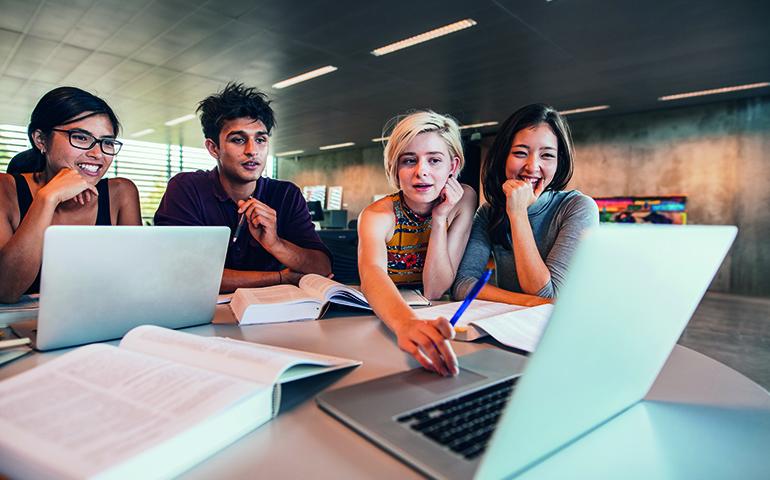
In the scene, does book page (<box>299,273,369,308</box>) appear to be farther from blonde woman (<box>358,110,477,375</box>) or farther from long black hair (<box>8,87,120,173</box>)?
long black hair (<box>8,87,120,173</box>)

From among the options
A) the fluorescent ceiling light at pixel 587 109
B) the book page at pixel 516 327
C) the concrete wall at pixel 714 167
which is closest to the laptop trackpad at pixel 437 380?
the book page at pixel 516 327

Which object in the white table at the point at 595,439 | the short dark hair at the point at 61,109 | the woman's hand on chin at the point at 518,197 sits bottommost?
the white table at the point at 595,439

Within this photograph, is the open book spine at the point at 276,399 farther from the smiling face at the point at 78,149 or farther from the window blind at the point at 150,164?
the window blind at the point at 150,164

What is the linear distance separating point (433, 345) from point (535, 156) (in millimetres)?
1164

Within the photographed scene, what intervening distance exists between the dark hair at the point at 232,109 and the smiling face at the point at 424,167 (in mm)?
816

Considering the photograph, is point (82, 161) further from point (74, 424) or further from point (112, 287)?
point (74, 424)

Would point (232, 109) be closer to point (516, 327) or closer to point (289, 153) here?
point (516, 327)

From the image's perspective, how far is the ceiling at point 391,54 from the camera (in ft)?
13.9

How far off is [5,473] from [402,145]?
1.28 m

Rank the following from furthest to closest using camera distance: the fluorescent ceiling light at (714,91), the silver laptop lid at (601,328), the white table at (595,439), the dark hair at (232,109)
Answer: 1. the fluorescent ceiling light at (714,91)
2. the dark hair at (232,109)
3. the white table at (595,439)
4. the silver laptop lid at (601,328)

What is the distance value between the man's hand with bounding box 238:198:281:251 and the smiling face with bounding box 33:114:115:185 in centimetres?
56

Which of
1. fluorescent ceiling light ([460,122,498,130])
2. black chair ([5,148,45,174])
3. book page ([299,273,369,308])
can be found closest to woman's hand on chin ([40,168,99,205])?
black chair ([5,148,45,174])

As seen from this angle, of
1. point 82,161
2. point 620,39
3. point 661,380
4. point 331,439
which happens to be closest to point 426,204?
point 661,380

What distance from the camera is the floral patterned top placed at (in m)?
1.70
